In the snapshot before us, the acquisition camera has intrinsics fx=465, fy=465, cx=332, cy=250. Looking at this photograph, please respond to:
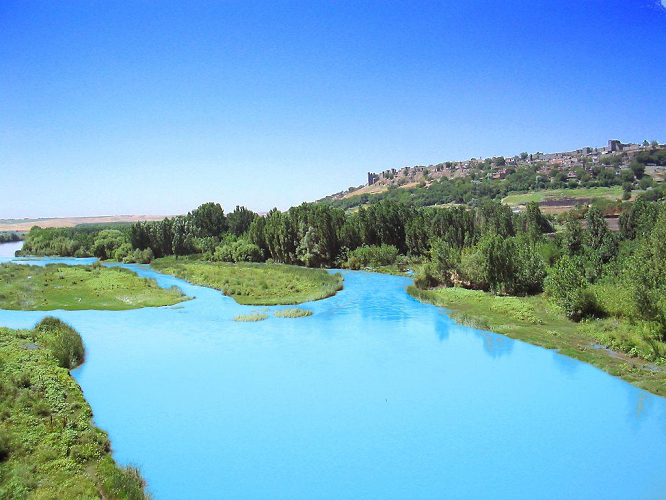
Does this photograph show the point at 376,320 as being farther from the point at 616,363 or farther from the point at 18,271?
the point at 18,271

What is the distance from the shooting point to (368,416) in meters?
19.6

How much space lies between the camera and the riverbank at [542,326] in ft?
72.4

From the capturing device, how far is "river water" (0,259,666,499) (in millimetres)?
15227

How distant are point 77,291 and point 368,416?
36.5 metres

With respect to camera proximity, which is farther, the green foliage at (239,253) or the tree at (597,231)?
the green foliage at (239,253)

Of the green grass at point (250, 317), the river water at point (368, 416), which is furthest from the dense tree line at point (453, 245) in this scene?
the green grass at point (250, 317)

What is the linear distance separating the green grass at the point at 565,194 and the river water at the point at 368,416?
90.8 metres

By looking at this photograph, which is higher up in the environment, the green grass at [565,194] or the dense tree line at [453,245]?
the green grass at [565,194]

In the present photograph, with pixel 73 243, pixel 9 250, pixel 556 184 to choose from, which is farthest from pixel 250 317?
pixel 556 184

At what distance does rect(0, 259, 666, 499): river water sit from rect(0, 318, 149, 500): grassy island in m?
1.08

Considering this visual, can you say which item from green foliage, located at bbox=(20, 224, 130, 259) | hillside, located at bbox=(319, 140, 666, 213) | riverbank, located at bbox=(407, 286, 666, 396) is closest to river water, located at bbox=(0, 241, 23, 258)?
green foliage, located at bbox=(20, 224, 130, 259)

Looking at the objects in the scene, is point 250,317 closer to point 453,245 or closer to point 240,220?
point 453,245

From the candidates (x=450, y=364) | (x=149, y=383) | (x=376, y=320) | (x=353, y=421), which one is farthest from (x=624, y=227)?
(x=149, y=383)

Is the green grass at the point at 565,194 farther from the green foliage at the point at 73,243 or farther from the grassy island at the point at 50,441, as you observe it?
the grassy island at the point at 50,441
